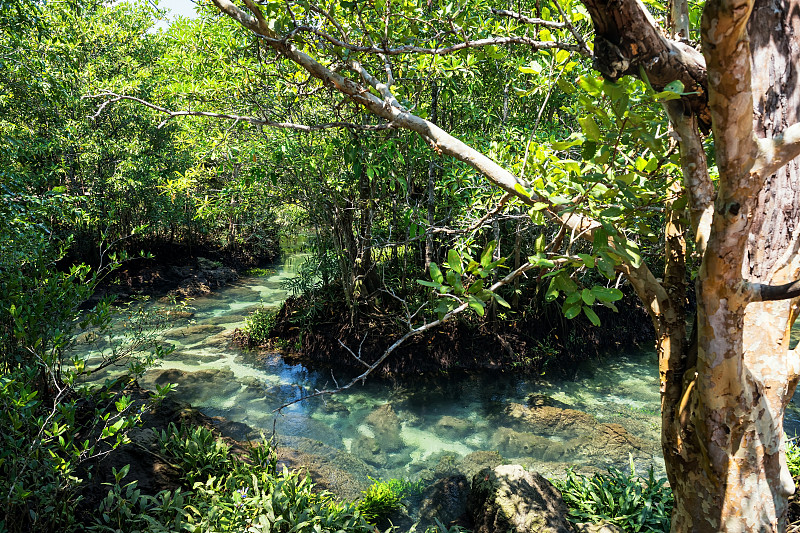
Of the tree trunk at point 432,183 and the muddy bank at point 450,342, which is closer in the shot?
the tree trunk at point 432,183

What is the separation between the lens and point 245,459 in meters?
4.71

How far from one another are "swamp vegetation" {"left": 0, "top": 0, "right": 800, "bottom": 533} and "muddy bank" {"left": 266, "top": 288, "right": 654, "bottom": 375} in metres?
0.04

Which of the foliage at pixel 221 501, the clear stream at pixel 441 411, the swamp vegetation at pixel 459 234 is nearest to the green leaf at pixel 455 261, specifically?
the swamp vegetation at pixel 459 234

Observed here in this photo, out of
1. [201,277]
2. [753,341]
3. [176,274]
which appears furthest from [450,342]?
[176,274]

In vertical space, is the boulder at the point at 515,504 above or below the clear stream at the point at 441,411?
above

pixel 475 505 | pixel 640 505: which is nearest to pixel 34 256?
pixel 475 505

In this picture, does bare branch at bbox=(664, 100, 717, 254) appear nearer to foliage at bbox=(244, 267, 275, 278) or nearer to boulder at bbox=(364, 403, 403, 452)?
boulder at bbox=(364, 403, 403, 452)

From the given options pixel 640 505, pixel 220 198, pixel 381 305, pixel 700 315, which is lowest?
pixel 640 505

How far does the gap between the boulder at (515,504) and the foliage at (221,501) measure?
3.14 ft

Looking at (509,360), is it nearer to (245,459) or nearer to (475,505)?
(475,505)

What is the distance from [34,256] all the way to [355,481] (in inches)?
144

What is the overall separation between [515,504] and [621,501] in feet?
3.47

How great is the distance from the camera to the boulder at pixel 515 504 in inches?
142

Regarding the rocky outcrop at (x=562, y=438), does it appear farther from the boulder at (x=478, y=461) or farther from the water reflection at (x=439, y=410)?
the boulder at (x=478, y=461)
